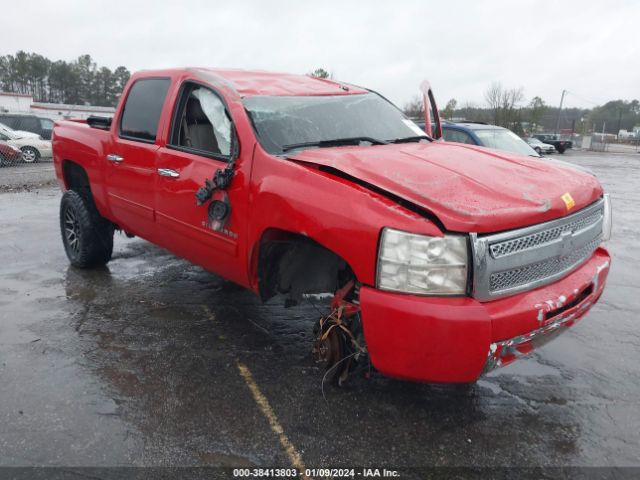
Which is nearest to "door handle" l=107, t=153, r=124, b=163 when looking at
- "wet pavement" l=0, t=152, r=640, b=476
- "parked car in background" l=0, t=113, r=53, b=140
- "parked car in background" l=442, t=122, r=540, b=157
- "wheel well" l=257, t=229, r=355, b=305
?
"wet pavement" l=0, t=152, r=640, b=476

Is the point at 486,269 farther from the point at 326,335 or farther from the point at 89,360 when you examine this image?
the point at 89,360

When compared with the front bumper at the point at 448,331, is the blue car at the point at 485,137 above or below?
above

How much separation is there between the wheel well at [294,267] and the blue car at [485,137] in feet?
18.6

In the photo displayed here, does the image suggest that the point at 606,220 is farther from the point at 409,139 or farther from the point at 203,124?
the point at 203,124

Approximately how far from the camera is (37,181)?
12953mm

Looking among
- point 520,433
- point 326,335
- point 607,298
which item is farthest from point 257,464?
point 607,298

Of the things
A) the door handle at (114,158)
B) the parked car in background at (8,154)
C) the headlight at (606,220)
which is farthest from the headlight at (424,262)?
the parked car in background at (8,154)

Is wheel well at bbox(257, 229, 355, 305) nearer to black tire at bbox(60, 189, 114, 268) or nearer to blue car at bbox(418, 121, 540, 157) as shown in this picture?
black tire at bbox(60, 189, 114, 268)

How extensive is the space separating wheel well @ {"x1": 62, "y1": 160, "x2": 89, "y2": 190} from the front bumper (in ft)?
13.2

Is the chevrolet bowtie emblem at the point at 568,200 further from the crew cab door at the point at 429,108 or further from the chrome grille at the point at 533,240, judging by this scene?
the crew cab door at the point at 429,108

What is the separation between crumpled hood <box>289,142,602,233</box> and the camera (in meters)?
2.38

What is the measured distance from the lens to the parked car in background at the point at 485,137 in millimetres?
8203

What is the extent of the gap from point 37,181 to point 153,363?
1152 centimetres

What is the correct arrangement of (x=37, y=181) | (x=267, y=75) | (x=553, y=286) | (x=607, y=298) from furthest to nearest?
(x=37, y=181)
(x=607, y=298)
(x=267, y=75)
(x=553, y=286)
